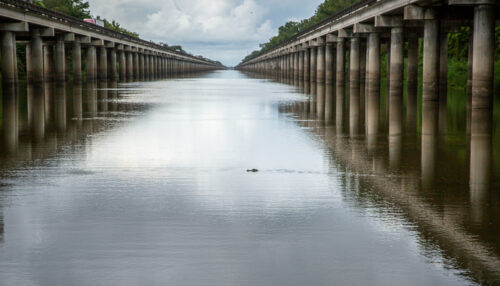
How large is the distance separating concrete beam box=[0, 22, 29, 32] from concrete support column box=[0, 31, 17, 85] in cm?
37

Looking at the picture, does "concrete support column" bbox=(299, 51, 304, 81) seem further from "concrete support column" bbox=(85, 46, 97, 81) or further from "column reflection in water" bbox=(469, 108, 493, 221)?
"column reflection in water" bbox=(469, 108, 493, 221)

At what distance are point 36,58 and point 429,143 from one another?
1757 inches

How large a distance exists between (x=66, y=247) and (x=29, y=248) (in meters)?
0.38

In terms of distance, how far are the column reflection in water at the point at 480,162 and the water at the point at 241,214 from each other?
8 cm

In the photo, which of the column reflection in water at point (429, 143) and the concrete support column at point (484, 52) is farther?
the concrete support column at point (484, 52)

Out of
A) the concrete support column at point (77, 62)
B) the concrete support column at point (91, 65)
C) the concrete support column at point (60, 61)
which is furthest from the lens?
the concrete support column at point (91, 65)

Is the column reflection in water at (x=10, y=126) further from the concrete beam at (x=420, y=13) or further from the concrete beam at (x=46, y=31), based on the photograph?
the concrete beam at (x=46, y=31)

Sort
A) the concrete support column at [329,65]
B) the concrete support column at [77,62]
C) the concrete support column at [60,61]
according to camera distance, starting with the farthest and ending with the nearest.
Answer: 1. the concrete support column at [329,65]
2. the concrete support column at [77,62]
3. the concrete support column at [60,61]

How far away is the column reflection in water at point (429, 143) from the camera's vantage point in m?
11.4

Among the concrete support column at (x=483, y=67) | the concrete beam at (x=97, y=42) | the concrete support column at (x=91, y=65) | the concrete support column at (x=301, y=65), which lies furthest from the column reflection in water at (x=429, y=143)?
the concrete support column at (x=301, y=65)

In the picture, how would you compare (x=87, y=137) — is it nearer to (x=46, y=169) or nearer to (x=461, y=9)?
(x=46, y=169)

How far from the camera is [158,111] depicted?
1043 inches

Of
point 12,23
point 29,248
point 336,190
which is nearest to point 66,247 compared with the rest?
point 29,248

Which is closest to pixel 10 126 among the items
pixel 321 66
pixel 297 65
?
pixel 321 66
